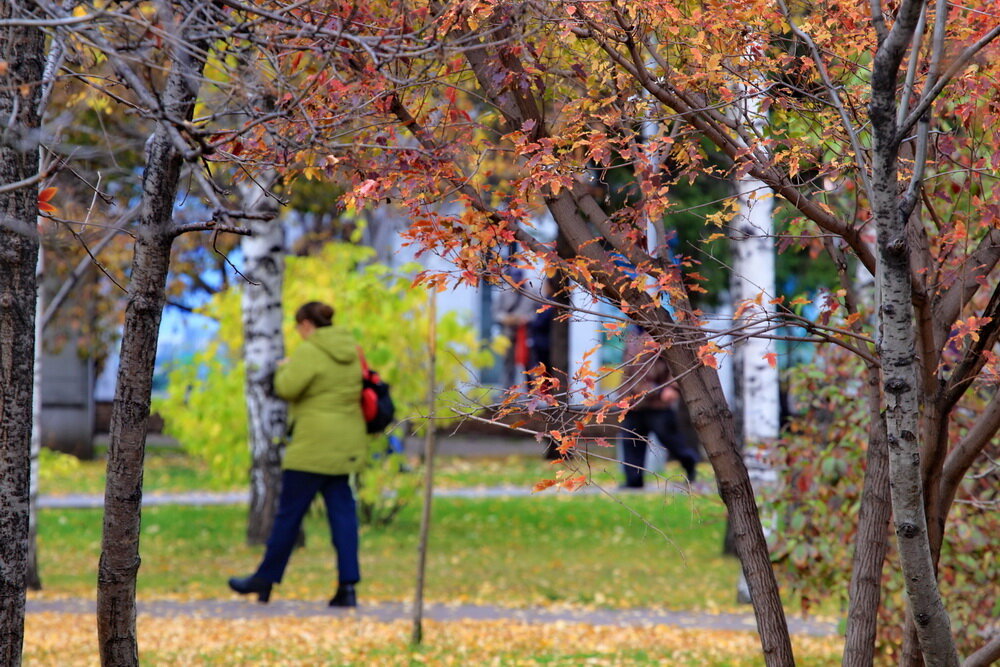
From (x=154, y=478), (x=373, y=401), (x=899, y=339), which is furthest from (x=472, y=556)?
(x=154, y=478)

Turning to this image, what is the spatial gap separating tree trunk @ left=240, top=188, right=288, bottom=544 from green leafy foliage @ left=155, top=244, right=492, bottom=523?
0.58 metres

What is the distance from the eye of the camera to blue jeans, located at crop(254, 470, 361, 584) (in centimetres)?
752

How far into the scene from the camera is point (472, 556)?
412 inches

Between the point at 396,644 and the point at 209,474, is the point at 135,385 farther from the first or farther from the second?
the point at 209,474

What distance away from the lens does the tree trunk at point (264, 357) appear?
10.2 metres

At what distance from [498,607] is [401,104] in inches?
194

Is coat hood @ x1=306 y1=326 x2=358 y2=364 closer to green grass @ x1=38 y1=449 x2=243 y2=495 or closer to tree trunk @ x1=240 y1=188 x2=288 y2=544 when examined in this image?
tree trunk @ x1=240 y1=188 x2=288 y2=544

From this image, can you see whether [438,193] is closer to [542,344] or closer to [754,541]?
[754,541]

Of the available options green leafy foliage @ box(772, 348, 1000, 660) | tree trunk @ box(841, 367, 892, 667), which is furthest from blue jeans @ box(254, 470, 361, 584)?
tree trunk @ box(841, 367, 892, 667)

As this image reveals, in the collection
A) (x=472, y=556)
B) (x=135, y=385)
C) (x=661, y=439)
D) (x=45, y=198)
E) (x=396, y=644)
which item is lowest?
(x=396, y=644)

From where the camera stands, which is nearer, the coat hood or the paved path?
the paved path

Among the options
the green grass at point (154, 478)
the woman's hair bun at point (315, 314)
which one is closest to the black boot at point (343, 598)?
the woman's hair bun at point (315, 314)

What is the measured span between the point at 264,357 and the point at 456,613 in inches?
137

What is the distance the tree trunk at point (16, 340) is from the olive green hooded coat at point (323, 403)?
3855mm
